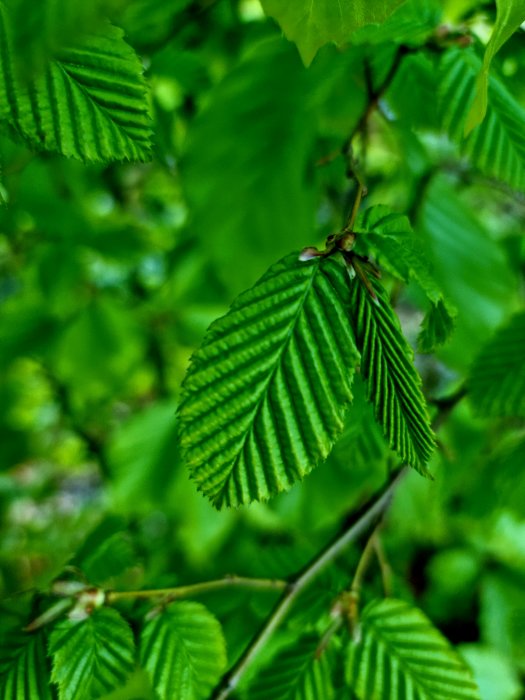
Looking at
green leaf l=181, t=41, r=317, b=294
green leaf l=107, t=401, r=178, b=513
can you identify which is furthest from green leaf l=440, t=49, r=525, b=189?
green leaf l=107, t=401, r=178, b=513

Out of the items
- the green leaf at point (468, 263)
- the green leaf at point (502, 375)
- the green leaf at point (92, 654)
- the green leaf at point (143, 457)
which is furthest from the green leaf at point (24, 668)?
the green leaf at point (143, 457)

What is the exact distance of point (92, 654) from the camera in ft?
1.22

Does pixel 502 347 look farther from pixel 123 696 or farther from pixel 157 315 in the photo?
pixel 157 315

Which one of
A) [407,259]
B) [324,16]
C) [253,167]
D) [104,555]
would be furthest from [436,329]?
[253,167]

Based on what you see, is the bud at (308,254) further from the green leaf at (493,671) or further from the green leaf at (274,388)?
the green leaf at (493,671)

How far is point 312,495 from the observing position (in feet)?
3.52

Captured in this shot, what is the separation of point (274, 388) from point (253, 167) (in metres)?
0.52

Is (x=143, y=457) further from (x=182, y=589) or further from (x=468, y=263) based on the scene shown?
(x=182, y=589)

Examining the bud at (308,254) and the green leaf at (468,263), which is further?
the green leaf at (468,263)

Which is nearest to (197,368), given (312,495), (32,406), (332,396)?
(332,396)

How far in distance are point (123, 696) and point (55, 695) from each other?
0.78 feet

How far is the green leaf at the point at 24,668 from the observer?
36 centimetres

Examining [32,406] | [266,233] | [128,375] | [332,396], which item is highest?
[32,406]

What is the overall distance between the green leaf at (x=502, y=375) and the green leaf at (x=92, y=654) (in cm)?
32
